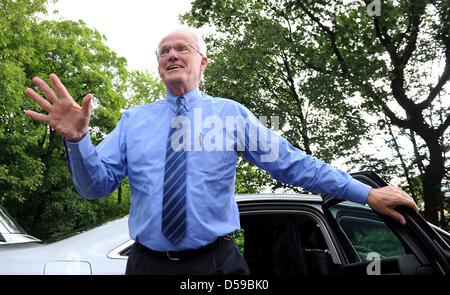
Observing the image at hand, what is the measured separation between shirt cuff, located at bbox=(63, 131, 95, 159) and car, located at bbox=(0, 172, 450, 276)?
90 cm

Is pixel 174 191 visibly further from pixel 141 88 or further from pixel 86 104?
pixel 141 88

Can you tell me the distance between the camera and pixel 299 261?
3166mm

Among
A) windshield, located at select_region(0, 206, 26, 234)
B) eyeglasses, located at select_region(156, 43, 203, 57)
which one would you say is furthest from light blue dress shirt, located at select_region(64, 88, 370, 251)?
windshield, located at select_region(0, 206, 26, 234)

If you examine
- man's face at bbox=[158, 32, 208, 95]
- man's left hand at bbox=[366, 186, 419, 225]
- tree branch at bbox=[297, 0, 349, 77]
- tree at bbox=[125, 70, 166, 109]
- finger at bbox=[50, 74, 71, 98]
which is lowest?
man's left hand at bbox=[366, 186, 419, 225]

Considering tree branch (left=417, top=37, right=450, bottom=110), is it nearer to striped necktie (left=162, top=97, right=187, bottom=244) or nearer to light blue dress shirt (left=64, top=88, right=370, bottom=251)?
light blue dress shirt (left=64, top=88, right=370, bottom=251)

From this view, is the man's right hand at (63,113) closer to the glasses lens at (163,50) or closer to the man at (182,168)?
the man at (182,168)

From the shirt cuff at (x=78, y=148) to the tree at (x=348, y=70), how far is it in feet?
32.1

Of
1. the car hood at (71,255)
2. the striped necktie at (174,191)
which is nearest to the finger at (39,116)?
the striped necktie at (174,191)

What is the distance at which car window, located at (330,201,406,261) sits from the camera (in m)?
2.82

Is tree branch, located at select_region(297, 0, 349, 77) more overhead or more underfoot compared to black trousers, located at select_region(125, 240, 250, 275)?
more overhead

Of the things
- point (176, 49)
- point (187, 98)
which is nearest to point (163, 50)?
point (176, 49)

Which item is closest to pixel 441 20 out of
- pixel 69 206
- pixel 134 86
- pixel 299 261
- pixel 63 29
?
pixel 299 261

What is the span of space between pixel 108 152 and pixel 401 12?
10.2 metres
